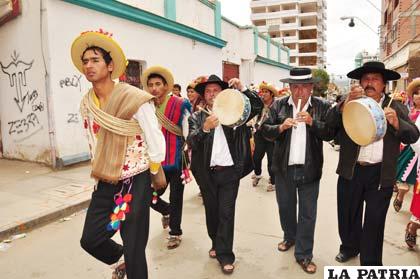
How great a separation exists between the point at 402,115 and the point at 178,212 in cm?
241

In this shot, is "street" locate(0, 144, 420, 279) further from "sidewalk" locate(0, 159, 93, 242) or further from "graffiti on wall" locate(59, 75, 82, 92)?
"graffiti on wall" locate(59, 75, 82, 92)

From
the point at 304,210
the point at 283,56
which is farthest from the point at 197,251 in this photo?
the point at 283,56

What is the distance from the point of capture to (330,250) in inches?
153

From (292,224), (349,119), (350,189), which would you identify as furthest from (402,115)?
(292,224)

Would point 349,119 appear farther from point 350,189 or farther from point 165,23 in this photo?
point 165,23

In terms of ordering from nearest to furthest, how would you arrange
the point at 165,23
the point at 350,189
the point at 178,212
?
the point at 350,189, the point at 178,212, the point at 165,23

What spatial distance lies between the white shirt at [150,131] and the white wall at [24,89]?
19.1ft

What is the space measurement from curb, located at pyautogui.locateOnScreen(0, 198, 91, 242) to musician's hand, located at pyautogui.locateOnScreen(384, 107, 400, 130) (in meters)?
4.23

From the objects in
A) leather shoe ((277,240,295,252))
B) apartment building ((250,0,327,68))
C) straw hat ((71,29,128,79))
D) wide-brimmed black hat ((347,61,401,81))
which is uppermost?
apartment building ((250,0,327,68))

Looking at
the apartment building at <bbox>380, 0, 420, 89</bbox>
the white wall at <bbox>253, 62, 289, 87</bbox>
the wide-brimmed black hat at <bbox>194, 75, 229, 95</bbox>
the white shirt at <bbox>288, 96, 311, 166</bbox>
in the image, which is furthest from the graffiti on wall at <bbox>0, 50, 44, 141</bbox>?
the apartment building at <bbox>380, 0, 420, 89</bbox>

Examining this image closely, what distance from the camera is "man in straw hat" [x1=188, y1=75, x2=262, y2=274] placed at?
3.49 metres

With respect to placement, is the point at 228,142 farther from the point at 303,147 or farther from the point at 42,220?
the point at 42,220

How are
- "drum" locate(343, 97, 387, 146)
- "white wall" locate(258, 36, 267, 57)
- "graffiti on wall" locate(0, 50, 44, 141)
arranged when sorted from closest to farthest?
"drum" locate(343, 97, 387, 146) → "graffiti on wall" locate(0, 50, 44, 141) → "white wall" locate(258, 36, 267, 57)

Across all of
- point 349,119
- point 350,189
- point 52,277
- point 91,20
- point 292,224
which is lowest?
point 52,277
